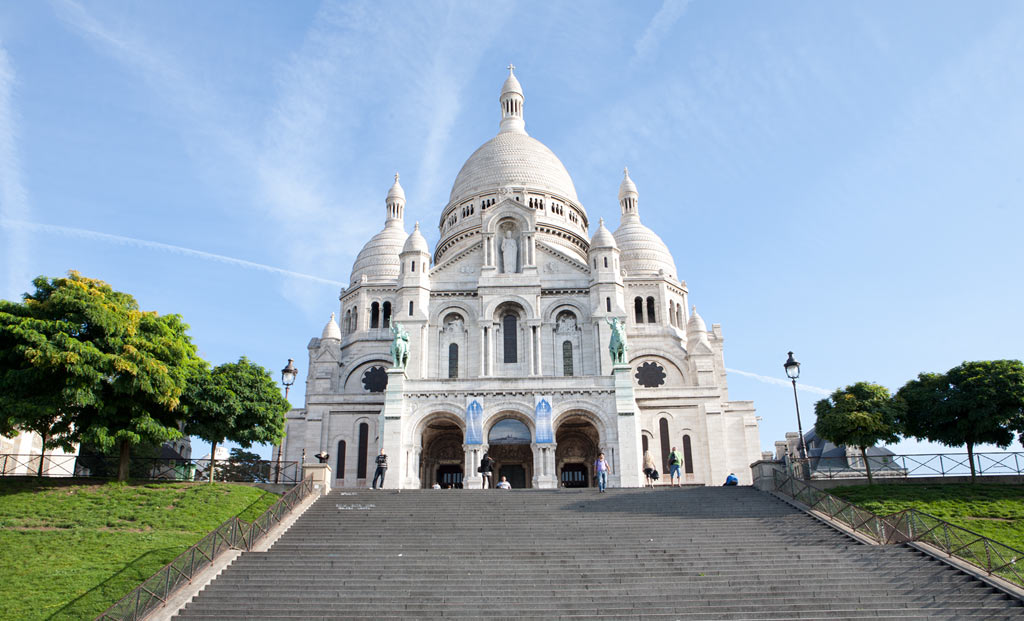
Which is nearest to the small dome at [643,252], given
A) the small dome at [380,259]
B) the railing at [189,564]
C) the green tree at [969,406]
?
the small dome at [380,259]

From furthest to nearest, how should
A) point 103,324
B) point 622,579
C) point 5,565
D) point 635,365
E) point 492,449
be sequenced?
point 635,365, point 492,449, point 103,324, point 5,565, point 622,579

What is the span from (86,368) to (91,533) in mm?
7181

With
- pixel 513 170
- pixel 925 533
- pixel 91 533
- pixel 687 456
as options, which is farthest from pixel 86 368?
pixel 513 170

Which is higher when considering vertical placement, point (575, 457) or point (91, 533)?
point (575, 457)

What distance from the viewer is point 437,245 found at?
61.6m

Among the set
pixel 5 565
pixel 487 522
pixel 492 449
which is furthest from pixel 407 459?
pixel 5 565

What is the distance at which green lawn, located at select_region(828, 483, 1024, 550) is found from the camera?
24.8 meters

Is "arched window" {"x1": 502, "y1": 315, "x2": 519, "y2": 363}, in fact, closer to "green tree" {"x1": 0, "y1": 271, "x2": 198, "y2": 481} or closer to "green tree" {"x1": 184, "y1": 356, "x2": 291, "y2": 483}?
"green tree" {"x1": 184, "y1": 356, "x2": 291, "y2": 483}

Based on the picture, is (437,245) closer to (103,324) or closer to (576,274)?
(576,274)

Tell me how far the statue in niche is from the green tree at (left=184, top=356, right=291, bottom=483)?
1781 centimetres

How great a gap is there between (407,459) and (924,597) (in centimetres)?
2538

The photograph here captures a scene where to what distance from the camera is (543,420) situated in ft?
128

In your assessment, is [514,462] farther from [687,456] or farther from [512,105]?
[512,105]

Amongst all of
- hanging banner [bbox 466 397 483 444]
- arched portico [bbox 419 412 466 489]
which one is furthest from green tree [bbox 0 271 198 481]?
arched portico [bbox 419 412 466 489]
